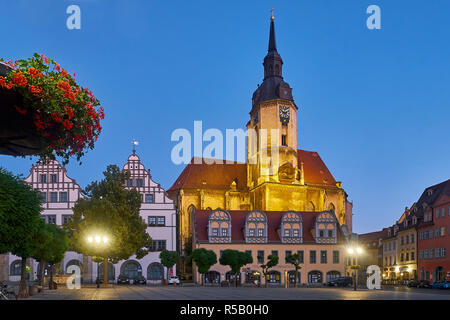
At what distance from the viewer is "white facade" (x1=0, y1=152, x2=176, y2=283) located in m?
68.4

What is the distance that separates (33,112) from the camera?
6590 mm

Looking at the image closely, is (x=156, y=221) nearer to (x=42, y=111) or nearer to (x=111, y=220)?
(x=111, y=220)

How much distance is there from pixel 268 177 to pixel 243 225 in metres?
15.1

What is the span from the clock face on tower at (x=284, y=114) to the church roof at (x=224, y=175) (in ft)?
33.2

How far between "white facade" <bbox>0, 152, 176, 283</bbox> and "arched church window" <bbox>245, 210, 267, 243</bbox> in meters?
9.62

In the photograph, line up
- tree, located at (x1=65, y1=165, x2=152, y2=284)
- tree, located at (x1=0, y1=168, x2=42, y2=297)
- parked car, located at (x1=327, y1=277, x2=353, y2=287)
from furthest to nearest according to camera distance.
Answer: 1. parked car, located at (x1=327, y1=277, x2=353, y2=287)
2. tree, located at (x1=65, y1=165, x2=152, y2=284)
3. tree, located at (x1=0, y1=168, x2=42, y2=297)

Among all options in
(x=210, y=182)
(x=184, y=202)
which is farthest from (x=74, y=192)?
(x=210, y=182)

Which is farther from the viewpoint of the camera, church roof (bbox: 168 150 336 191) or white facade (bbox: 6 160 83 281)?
church roof (bbox: 168 150 336 191)

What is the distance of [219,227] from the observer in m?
69.4

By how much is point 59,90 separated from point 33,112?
1.45 feet

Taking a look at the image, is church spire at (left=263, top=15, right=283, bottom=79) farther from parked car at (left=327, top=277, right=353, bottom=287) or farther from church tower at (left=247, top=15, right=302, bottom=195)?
parked car at (left=327, top=277, right=353, bottom=287)

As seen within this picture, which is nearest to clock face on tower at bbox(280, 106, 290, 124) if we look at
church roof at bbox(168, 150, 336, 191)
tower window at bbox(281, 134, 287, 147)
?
tower window at bbox(281, 134, 287, 147)

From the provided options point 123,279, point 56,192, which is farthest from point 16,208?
point 56,192
